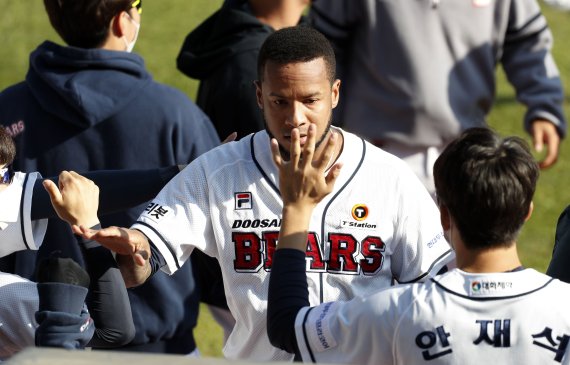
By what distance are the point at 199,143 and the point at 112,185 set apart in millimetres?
807

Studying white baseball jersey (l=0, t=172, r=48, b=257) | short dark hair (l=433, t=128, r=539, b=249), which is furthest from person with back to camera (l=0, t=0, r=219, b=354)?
short dark hair (l=433, t=128, r=539, b=249)

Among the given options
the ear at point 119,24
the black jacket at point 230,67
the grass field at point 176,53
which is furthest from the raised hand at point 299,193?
the grass field at point 176,53

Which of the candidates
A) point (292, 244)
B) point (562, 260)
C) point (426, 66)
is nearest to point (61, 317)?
point (292, 244)

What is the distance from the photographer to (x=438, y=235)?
355 cm

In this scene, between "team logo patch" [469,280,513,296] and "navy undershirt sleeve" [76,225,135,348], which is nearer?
"team logo patch" [469,280,513,296]

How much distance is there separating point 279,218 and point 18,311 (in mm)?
827

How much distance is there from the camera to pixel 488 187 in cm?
288

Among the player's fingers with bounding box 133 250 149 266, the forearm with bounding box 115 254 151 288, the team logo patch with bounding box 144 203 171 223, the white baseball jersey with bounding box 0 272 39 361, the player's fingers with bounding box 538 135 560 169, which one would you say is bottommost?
the player's fingers with bounding box 538 135 560 169

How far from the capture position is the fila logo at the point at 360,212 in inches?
140

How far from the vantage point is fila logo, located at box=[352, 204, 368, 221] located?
3557mm

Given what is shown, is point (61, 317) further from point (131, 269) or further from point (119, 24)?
point (119, 24)

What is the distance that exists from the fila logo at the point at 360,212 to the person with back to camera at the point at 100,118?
3.88ft

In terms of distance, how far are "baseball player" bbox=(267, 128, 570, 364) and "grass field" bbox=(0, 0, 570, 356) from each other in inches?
202

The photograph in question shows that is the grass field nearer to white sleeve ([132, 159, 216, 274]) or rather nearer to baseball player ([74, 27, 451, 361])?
baseball player ([74, 27, 451, 361])
